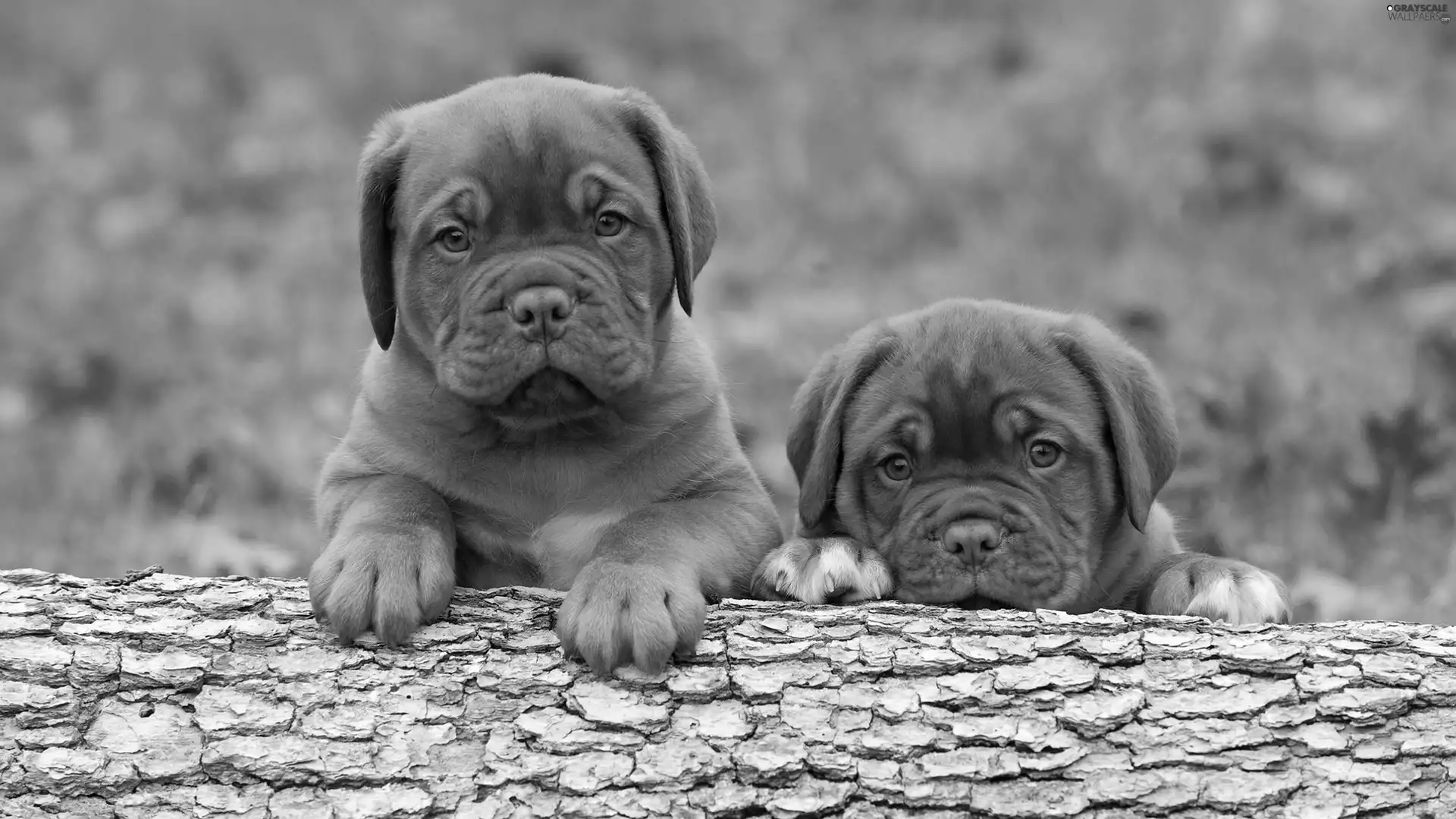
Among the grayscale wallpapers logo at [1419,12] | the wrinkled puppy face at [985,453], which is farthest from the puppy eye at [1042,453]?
the grayscale wallpapers logo at [1419,12]

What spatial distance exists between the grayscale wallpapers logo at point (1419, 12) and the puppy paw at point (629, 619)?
8330 millimetres

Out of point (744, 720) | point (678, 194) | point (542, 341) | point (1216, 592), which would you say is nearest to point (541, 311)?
point (542, 341)

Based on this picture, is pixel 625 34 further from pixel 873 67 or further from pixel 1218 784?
pixel 1218 784

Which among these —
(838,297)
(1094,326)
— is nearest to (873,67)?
(838,297)

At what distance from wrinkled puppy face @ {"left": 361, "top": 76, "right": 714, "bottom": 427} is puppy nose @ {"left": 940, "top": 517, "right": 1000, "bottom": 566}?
1082 mm

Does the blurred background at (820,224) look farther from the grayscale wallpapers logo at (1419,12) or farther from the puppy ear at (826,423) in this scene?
the puppy ear at (826,423)

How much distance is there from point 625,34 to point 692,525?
8958 mm

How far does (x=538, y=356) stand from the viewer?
4.90 m

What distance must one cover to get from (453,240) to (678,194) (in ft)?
2.45

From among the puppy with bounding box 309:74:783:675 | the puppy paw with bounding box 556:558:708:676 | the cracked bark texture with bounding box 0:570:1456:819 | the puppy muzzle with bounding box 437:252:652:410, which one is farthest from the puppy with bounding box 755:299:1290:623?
the puppy muzzle with bounding box 437:252:652:410

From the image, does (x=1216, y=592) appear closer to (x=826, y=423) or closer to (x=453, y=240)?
(x=826, y=423)

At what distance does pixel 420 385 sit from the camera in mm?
5367

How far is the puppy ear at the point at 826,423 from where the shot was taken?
5.40 metres

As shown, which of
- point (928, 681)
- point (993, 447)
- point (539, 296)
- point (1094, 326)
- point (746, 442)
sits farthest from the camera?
point (746, 442)
